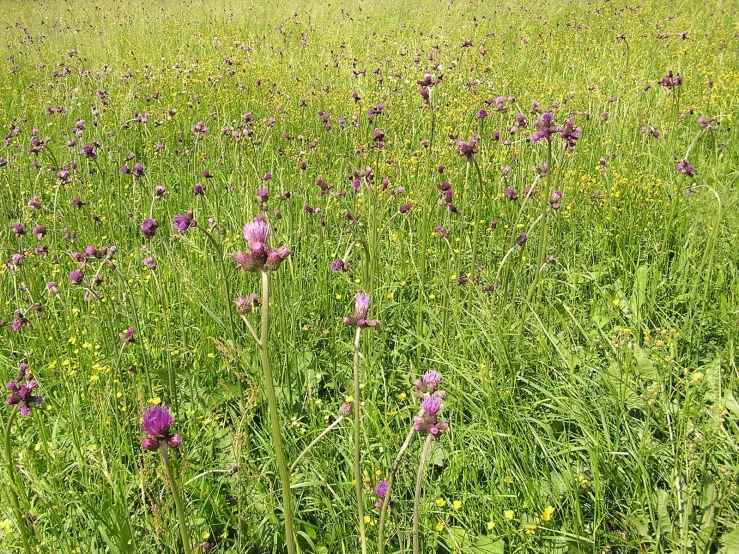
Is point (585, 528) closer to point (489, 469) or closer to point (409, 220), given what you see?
point (489, 469)

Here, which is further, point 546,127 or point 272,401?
point 546,127

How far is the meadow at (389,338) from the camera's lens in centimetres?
146

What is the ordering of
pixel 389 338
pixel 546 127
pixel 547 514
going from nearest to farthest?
1. pixel 547 514
2. pixel 546 127
3. pixel 389 338

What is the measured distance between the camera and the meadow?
4.78 feet

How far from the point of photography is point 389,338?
7.99 feet

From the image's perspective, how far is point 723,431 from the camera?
1631mm

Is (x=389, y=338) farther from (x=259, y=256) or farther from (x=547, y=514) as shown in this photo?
(x=259, y=256)

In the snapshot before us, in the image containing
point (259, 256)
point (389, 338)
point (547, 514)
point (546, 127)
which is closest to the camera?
point (259, 256)

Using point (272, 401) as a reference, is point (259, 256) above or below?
above

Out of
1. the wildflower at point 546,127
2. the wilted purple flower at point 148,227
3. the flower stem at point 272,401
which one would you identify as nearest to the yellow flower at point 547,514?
the flower stem at point 272,401

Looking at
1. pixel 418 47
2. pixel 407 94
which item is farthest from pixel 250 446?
pixel 418 47

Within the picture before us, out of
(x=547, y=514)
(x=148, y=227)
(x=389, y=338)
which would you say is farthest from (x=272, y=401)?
(x=389, y=338)

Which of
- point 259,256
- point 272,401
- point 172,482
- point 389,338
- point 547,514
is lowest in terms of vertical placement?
point 389,338

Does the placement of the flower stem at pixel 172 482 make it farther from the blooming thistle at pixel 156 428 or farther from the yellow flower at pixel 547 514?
the yellow flower at pixel 547 514
